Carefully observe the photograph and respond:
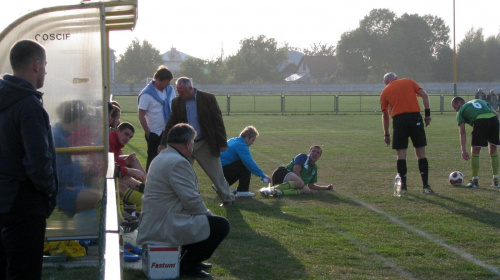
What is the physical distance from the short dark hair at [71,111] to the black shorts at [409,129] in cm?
609

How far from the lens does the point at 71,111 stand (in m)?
6.29

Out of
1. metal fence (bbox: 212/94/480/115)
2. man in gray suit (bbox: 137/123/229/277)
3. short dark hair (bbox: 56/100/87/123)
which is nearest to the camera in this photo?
man in gray suit (bbox: 137/123/229/277)

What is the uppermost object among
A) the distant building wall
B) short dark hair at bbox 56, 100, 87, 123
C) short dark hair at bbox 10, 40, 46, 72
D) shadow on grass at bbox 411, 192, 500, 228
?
the distant building wall

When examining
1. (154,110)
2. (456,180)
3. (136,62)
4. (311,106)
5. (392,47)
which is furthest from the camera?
(136,62)

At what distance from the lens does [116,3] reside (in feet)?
21.7

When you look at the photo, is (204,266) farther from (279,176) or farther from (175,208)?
(279,176)

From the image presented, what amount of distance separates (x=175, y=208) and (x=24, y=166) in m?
2.15

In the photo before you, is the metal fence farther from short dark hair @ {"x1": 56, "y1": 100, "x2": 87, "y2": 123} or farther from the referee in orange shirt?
short dark hair @ {"x1": 56, "y1": 100, "x2": 87, "y2": 123}

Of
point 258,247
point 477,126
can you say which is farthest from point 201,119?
point 477,126

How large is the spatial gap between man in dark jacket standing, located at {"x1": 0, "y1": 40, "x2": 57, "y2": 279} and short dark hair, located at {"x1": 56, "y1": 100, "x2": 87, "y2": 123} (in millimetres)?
2319

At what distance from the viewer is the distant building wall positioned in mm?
74438

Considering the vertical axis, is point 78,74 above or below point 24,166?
above

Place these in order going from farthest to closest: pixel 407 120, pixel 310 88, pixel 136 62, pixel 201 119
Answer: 1. pixel 136 62
2. pixel 310 88
3. pixel 407 120
4. pixel 201 119

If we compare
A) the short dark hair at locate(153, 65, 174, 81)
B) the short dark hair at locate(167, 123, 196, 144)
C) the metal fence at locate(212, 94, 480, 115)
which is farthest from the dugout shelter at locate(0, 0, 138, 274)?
the metal fence at locate(212, 94, 480, 115)
